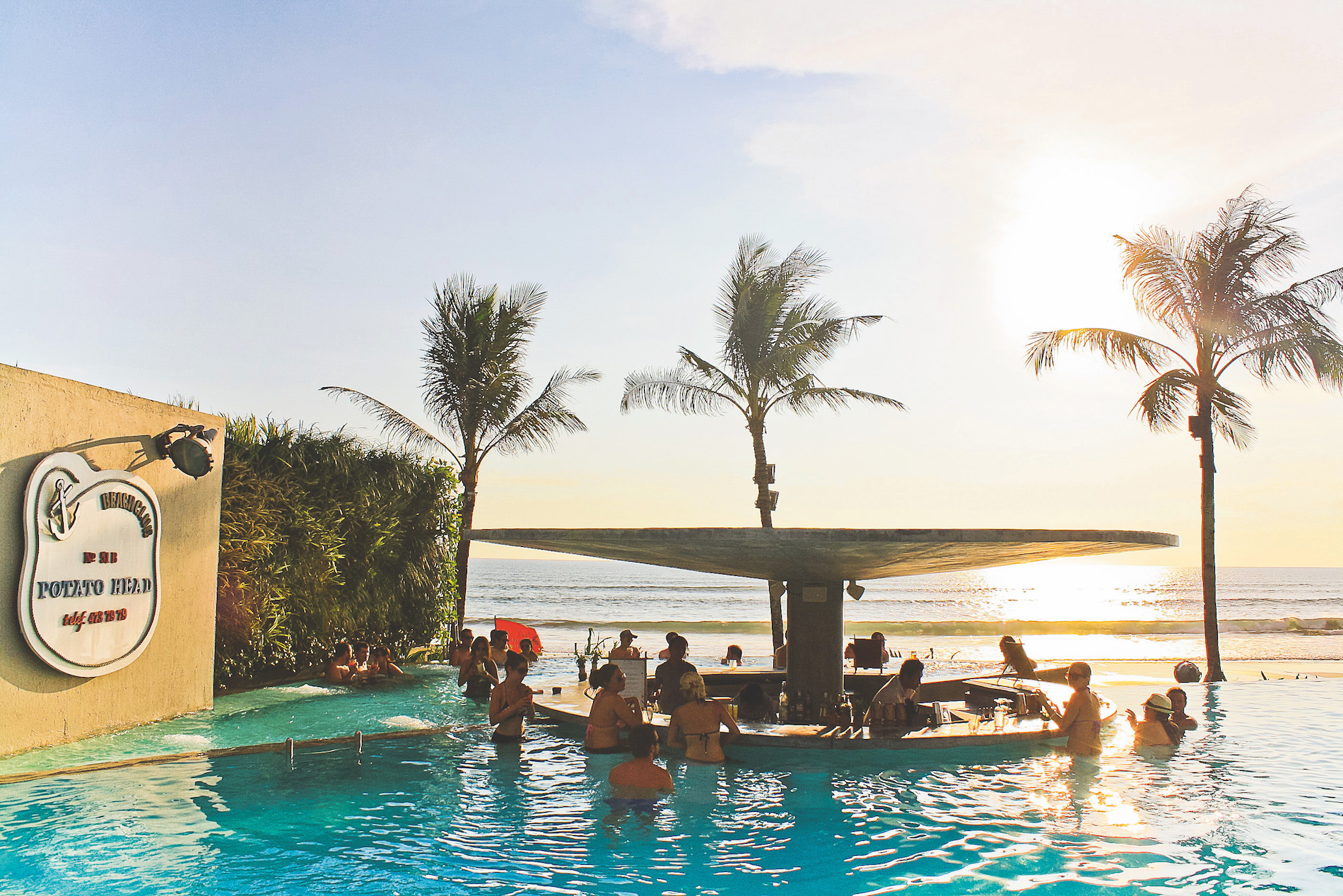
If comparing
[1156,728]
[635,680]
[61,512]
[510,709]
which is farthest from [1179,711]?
[61,512]

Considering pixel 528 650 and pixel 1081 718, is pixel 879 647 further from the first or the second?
pixel 528 650

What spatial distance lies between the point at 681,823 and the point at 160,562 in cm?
784

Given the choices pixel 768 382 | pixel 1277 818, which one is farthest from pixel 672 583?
pixel 1277 818

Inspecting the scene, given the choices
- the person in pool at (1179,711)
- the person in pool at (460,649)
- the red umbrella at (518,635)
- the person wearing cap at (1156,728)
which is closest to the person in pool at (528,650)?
the red umbrella at (518,635)

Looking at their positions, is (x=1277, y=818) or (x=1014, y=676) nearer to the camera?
(x=1277, y=818)

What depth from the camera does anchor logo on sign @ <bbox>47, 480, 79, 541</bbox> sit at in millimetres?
10016

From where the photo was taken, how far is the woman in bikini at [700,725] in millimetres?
10773

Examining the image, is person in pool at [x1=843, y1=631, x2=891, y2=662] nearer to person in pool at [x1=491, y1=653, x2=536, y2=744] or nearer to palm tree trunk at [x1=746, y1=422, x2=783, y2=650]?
palm tree trunk at [x1=746, y1=422, x2=783, y2=650]

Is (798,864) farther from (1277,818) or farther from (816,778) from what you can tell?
(1277,818)

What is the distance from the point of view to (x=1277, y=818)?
347 inches

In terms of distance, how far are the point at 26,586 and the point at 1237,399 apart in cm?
2331

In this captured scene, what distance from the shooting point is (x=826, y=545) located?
951 cm

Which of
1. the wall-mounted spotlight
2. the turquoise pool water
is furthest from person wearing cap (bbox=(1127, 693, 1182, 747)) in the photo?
the wall-mounted spotlight

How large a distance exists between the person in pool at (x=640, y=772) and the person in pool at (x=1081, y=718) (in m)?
5.59
